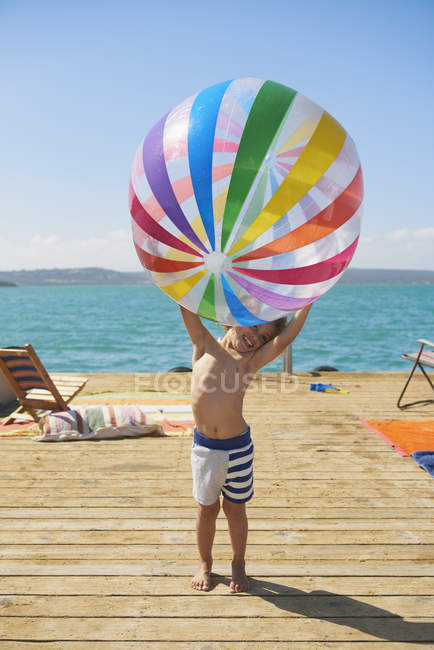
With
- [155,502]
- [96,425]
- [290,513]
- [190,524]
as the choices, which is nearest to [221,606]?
[190,524]

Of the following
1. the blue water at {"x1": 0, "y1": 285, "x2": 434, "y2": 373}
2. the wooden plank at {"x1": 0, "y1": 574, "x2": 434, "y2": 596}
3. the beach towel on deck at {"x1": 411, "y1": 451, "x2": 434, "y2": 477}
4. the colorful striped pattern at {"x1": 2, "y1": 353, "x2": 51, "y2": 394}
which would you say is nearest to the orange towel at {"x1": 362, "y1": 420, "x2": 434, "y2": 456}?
the beach towel on deck at {"x1": 411, "y1": 451, "x2": 434, "y2": 477}

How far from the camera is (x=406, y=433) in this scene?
546 centimetres

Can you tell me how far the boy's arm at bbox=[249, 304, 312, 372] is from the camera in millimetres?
2596

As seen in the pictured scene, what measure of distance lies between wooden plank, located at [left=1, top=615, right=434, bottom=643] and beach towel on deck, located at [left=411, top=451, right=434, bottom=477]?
A: 2.02 m

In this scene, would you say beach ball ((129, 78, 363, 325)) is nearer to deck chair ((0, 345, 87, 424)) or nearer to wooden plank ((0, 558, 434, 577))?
wooden plank ((0, 558, 434, 577))

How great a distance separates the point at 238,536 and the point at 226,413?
0.66 m

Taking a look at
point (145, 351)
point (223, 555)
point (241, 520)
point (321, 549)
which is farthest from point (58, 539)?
point (145, 351)

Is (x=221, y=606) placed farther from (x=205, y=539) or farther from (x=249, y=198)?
(x=249, y=198)

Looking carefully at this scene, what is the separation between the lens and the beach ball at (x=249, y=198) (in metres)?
2.11

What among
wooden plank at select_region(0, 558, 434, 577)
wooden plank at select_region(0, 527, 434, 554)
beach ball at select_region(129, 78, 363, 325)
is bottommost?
wooden plank at select_region(0, 527, 434, 554)

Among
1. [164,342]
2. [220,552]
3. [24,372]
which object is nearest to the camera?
[220,552]

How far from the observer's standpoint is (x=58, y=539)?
334 cm

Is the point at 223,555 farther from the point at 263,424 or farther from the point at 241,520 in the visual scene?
the point at 263,424

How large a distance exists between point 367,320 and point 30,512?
1661 inches
